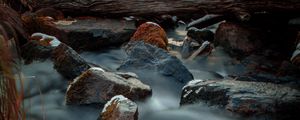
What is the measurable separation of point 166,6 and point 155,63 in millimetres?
1680

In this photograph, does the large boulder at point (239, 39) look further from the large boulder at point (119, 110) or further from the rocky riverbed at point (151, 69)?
the large boulder at point (119, 110)

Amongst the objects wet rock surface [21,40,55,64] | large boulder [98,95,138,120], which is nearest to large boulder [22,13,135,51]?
wet rock surface [21,40,55,64]

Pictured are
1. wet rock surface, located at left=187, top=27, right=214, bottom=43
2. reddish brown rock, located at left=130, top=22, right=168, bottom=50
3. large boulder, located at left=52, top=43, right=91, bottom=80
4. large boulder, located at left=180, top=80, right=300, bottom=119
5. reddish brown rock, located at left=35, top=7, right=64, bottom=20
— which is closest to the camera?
large boulder, located at left=180, top=80, right=300, bottom=119

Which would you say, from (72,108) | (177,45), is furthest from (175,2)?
(72,108)

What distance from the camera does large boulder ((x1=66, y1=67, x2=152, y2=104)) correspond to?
3.93m

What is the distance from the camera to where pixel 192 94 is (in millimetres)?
3980

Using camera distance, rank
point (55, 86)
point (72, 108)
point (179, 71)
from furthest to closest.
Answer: point (179, 71), point (55, 86), point (72, 108)

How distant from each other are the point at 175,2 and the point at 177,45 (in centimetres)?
70

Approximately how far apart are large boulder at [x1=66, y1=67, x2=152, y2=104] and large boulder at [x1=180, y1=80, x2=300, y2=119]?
542mm

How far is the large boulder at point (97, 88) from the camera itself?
3.93 m

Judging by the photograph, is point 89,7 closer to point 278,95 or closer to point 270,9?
point 270,9

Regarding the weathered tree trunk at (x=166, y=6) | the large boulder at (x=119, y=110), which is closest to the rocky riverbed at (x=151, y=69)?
the large boulder at (x=119, y=110)

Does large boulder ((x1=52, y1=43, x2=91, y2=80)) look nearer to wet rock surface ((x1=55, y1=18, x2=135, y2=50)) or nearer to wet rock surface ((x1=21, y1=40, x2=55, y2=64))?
wet rock surface ((x1=21, y1=40, x2=55, y2=64))

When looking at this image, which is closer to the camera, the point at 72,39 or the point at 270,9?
the point at 270,9
